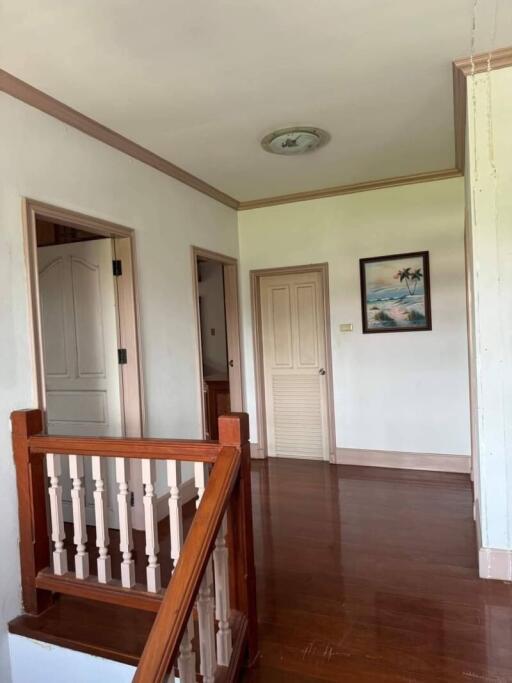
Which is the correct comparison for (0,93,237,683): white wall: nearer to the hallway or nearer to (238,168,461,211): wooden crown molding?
(238,168,461,211): wooden crown molding

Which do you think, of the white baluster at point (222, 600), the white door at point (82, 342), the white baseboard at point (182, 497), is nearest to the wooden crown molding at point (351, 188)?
the white door at point (82, 342)

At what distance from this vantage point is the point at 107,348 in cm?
312

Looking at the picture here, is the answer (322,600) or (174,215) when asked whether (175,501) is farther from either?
(174,215)

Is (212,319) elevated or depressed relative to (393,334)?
elevated

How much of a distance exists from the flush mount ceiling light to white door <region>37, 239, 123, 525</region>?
125 centimetres

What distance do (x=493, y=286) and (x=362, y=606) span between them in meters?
1.63

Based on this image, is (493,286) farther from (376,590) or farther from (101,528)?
(101,528)

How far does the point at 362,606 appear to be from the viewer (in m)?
2.17

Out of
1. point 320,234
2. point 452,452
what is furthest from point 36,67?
point 452,452

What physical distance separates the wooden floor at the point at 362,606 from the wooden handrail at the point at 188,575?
68cm

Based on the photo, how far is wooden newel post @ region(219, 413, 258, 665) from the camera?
70.5 inches

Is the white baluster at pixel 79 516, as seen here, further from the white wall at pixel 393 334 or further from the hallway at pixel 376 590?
the white wall at pixel 393 334

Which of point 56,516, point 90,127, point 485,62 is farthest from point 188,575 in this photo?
point 485,62

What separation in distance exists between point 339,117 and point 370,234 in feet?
4.95
